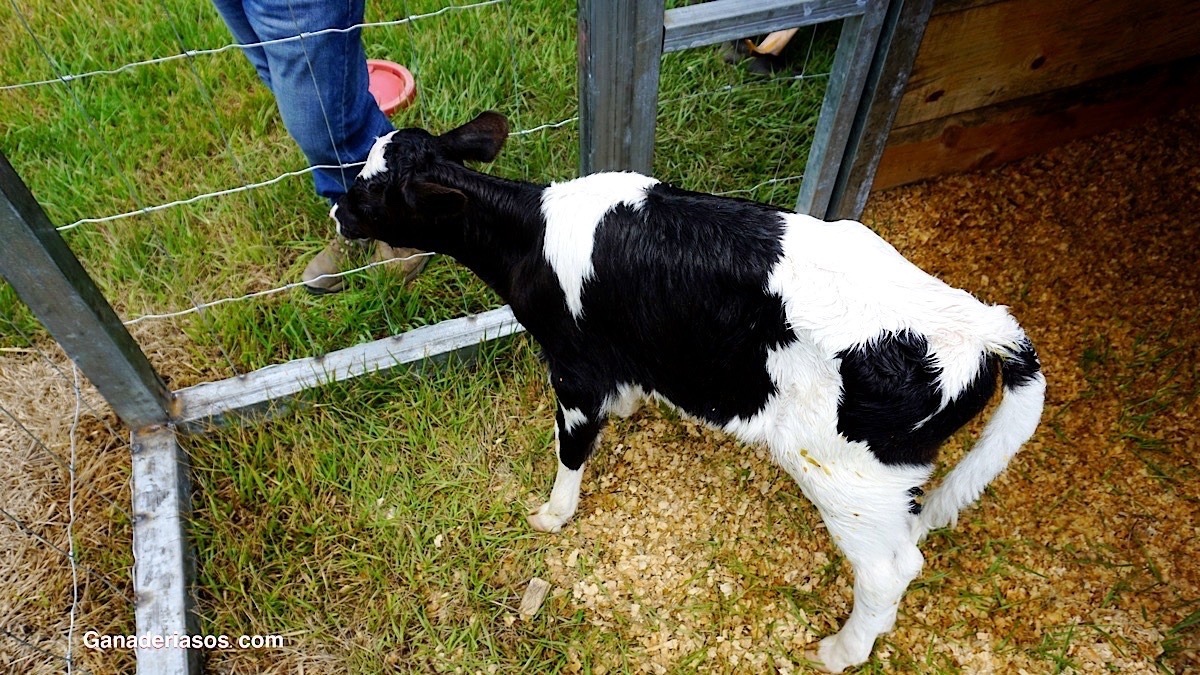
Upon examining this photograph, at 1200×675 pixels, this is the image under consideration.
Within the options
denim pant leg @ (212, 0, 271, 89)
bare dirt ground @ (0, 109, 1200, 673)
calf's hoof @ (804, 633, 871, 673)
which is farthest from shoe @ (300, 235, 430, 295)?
calf's hoof @ (804, 633, 871, 673)

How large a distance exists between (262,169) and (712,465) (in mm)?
2439

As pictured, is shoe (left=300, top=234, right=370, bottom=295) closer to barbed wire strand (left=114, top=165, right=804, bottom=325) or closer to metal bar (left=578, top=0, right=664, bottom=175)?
barbed wire strand (left=114, top=165, right=804, bottom=325)

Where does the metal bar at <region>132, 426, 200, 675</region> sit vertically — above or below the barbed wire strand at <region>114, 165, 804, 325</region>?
below

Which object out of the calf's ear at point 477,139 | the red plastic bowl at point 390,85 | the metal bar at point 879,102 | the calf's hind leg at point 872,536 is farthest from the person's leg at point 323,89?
the calf's hind leg at point 872,536

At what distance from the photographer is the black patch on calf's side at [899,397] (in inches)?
68.1

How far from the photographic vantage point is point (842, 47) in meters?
2.57

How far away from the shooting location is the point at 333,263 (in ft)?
10.6

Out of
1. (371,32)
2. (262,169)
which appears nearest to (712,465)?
(262,169)

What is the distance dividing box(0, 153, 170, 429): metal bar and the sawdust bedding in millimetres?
1512

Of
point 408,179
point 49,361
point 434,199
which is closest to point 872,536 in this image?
point 434,199

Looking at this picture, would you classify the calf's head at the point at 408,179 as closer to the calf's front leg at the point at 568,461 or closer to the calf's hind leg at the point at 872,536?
the calf's front leg at the point at 568,461

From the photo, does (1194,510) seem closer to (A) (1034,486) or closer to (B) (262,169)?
(A) (1034,486)

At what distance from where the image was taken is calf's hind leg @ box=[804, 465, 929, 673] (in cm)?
191

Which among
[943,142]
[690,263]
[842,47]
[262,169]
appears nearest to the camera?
[690,263]
